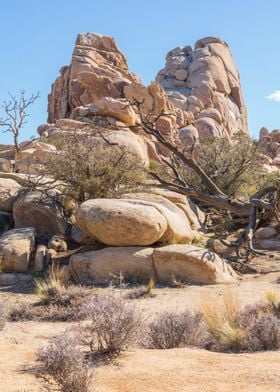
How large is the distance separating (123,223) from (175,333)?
5.51 m

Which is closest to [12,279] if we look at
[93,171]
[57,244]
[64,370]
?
[57,244]

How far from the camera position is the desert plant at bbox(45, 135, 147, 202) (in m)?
14.4

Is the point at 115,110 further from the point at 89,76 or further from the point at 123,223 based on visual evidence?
the point at 123,223

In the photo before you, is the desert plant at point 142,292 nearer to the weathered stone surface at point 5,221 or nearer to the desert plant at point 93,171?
the desert plant at point 93,171

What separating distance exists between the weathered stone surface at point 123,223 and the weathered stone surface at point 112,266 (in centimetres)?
31

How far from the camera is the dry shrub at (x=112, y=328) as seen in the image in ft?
17.2

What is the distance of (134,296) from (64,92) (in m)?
27.7

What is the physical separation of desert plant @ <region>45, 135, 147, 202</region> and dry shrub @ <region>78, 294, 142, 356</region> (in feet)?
28.8

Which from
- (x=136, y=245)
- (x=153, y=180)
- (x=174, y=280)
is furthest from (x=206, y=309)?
(x=153, y=180)

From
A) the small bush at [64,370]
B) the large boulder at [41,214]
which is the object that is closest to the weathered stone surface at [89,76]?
the large boulder at [41,214]

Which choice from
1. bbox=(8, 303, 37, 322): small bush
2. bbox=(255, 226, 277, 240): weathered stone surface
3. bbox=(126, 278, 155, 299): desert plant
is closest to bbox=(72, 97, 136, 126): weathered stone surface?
bbox=(255, 226, 277, 240): weathered stone surface

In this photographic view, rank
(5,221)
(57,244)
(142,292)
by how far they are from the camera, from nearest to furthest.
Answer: (142,292) → (57,244) → (5,221)

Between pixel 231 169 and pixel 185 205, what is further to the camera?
pixel 231 169

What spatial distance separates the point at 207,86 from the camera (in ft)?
151
